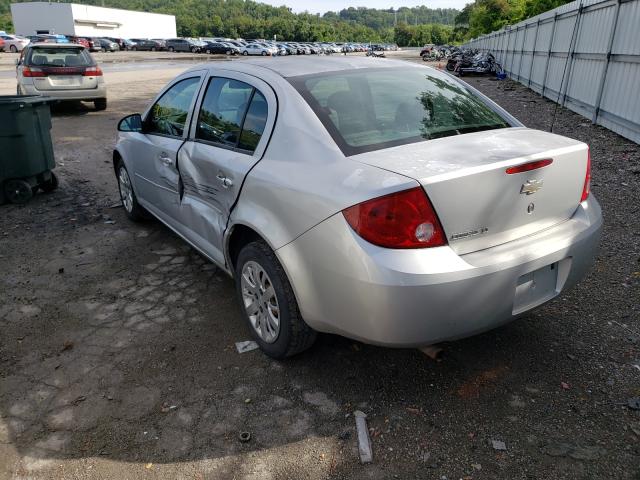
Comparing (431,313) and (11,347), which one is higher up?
(431,313)

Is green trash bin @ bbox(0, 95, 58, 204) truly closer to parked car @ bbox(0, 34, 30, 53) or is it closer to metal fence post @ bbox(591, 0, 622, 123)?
metal fence post @ bbox(591, 0, 622, 123)

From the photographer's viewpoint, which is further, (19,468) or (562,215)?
(562,215)

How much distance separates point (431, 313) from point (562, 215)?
104 cm

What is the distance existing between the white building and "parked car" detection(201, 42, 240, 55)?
33447mm

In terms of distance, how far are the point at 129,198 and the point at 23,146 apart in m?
1.69

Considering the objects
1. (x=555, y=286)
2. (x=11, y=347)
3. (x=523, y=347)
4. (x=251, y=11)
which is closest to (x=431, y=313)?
(x=555, y=286)

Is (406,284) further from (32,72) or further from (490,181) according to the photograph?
(32,72)

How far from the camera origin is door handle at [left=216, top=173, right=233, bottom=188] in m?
3.13

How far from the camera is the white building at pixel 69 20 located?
84.4m

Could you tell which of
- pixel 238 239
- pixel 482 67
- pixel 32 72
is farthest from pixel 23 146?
pixel 482 67

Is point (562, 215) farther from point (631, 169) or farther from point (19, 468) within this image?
point (631, 169)

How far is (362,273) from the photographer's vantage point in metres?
2.31

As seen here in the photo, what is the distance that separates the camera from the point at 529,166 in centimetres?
251

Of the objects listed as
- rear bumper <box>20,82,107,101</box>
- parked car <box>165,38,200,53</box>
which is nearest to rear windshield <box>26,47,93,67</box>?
rear bumper <box>20,82,107,101</box>
